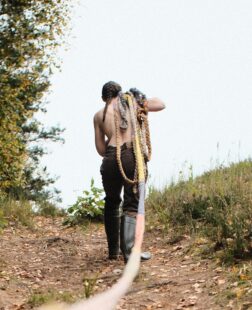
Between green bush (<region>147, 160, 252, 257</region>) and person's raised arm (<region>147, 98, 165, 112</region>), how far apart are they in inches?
64.7


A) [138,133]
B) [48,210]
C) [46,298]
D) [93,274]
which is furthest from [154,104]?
[48,210]

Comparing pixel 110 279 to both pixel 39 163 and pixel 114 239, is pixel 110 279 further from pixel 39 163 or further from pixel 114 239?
pixel 39 163

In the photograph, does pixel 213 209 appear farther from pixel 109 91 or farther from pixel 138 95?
pixel 109 91

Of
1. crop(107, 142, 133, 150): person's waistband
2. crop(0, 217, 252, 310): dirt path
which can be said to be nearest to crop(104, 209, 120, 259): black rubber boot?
crop(0, 217, 252, 310): dirt path

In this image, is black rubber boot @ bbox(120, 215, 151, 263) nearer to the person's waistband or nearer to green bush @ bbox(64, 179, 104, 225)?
the person's waistband

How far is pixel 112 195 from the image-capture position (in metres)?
6.34

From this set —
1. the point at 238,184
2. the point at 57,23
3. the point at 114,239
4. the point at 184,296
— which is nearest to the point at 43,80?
the point at 57,23

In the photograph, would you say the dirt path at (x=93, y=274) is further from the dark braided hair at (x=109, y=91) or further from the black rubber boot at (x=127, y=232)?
the dark braided hair at (x=109, y=91)

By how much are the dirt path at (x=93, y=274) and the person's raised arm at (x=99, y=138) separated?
146cm

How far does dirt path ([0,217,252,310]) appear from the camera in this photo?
5168mm

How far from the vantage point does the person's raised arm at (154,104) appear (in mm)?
6078

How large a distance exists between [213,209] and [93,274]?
2.22 meters

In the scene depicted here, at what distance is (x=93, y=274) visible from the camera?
656cm

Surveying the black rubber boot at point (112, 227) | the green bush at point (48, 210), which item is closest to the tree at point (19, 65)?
the green bush at point (48, 210)
